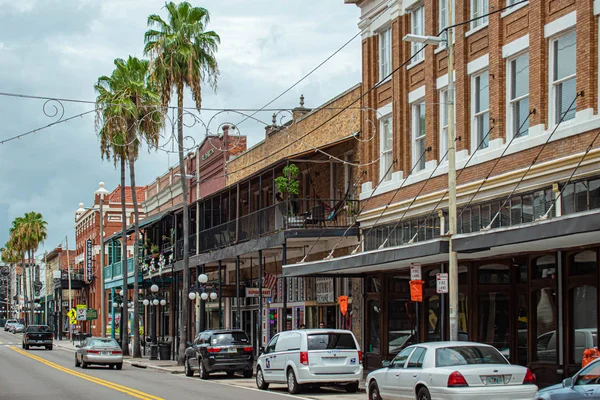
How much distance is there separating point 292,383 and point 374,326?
8969mm

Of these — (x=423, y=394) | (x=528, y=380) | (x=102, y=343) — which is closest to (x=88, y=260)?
(x=102, y=343)

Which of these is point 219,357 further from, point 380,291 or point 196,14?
point 196,14

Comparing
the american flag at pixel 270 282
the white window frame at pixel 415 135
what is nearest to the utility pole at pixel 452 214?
the white window frame at pixel 415 135

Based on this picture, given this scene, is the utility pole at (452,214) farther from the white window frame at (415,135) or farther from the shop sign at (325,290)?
the shop sign at (325,290)

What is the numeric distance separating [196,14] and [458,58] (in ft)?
52.6

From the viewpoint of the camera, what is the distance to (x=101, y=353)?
38.8 metres

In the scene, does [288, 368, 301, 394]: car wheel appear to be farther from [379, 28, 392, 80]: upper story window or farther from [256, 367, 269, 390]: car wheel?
[379, 28, 392, 80]: upper story window

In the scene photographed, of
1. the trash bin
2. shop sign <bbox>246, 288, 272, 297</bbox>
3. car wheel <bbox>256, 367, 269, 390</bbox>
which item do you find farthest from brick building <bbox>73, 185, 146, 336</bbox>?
car wheel <bbox>256, 367, 269, 390</bbox>

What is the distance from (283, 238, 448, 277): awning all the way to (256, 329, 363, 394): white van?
91.8 inches

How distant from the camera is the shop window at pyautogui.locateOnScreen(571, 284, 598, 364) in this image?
70.6ft

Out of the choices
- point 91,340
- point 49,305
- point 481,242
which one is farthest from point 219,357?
point 49,305

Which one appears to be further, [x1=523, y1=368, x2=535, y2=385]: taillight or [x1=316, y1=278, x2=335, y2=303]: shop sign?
[x1=316, y1=278, x2=335, y2=303]: shop sign

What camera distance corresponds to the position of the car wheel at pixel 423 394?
57.3ft

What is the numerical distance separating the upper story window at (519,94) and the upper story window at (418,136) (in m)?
5.16
